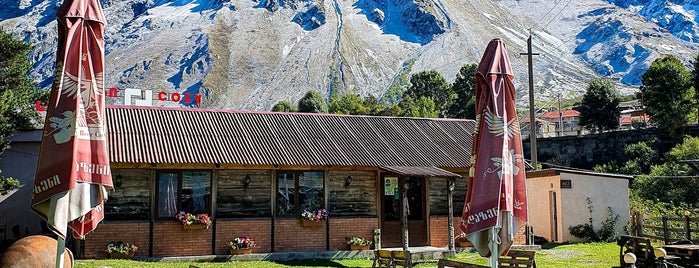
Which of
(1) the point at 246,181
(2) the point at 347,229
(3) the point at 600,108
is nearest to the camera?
(1) the point at 246,181

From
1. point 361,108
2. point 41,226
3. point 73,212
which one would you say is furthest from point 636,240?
point 361,108

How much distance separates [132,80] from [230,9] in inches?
1856

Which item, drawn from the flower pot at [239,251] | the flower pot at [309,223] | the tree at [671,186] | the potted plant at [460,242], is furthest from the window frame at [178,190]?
the tree at [671,186]

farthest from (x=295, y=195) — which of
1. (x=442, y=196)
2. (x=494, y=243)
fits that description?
(x=494, y=243)

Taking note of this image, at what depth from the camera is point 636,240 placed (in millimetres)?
13906

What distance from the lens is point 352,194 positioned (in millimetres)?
19422

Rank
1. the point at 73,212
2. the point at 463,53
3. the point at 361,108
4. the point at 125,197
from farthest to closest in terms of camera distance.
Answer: the point at 463,53 → the point at 361,108 → the point at 125,197 → the point at 73,212

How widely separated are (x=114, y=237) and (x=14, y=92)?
729 centimetres

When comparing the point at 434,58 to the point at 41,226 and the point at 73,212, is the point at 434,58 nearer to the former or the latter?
the point at 41,226

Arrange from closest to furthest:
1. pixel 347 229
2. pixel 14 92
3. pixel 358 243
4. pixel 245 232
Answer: pixel 245 232 < pixel 358 243 < pixel 347 229 < pixel 14 92

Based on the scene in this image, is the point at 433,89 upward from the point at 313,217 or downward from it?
upward

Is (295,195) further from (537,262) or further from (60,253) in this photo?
(60,253)

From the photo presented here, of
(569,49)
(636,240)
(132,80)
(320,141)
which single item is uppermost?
(569,49)

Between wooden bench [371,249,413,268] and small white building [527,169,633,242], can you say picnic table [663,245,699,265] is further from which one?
small white building [527,169,633,242]
